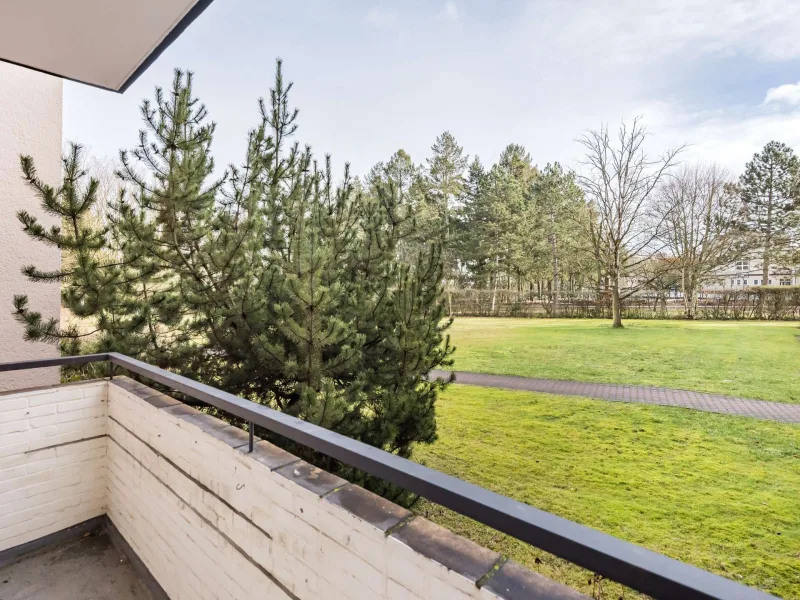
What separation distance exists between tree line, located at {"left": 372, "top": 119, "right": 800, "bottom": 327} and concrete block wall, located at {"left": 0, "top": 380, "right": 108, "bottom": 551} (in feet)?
7.67

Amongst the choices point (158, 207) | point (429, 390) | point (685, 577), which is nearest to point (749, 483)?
point (429, 390)

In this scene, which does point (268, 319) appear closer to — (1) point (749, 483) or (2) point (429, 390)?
(2) point (429, 390)

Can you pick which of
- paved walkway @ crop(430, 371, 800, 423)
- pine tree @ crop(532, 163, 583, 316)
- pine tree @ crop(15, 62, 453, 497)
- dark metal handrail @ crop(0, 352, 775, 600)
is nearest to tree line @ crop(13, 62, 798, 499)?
pine tree @ crop(15, 62, 453, 497)

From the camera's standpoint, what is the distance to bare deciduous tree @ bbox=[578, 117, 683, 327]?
416 inches

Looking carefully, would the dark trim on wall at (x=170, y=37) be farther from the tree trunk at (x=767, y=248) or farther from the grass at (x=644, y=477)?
the tree trunk at (x=767, y=248)

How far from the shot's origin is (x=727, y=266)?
8.33 meters

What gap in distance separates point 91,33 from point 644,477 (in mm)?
4859

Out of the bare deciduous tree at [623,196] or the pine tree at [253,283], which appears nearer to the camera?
the pine tree at [253,283]

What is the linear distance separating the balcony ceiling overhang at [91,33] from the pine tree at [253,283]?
0.32 m

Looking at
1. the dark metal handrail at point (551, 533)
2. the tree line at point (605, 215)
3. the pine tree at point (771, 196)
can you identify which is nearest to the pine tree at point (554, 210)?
the tree line at point (605, 215)

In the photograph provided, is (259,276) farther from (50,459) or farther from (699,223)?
(699,223)

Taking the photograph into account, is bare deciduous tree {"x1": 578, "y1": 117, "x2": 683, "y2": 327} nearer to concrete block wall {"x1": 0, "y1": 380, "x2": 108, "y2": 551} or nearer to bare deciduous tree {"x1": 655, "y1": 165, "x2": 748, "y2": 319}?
bare deciduous tree {"x1": 655, "y1": 165, "x2": 748, "y2": 319}

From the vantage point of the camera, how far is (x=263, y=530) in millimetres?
1086

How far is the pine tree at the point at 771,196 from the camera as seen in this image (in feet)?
23.1
